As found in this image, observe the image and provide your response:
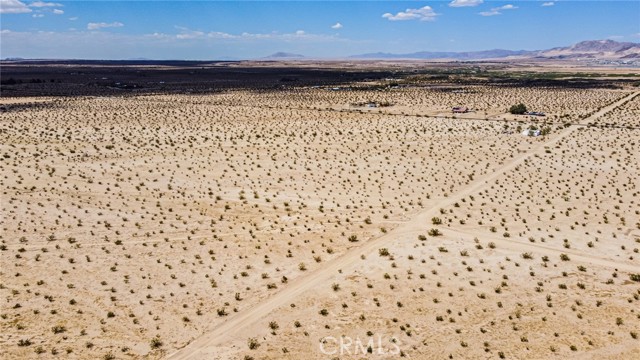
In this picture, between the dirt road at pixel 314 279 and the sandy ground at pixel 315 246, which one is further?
the sandy ground at pixel 315 246

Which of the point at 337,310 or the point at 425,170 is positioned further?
the point at 425,170

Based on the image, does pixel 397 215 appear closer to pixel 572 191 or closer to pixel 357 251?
pixel 357 251

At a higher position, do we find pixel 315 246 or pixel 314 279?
pixel 315 246

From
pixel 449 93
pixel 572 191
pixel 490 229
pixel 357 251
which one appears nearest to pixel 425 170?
pixel 572 191

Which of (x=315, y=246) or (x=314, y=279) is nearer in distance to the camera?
(x=314, y=279)

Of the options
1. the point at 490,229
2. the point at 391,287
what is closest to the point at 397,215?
the point at 490,229

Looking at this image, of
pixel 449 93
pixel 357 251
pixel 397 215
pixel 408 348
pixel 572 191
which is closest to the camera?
pixel 408 348

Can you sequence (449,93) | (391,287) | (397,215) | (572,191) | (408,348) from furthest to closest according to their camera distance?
(449,93) → (572,191) → (397,215) → (391,287) → (408,348)

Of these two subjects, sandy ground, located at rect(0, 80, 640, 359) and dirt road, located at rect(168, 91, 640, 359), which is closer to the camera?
dirt road, located at rect(168, 91, 640, 359)
